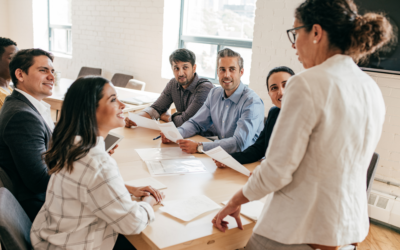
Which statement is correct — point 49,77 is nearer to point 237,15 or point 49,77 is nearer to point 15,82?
point 15,82

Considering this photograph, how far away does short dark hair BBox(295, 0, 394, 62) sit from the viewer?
838mm

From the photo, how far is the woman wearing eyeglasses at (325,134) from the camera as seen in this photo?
2.70 ft

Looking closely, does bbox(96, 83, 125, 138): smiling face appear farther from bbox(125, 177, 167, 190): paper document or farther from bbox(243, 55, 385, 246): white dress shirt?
bbox(243, 55, 385, 246): white dress shirt

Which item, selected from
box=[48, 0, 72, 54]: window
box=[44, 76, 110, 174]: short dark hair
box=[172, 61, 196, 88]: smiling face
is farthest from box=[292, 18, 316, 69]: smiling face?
box=[48, 0, 72, 54]: window

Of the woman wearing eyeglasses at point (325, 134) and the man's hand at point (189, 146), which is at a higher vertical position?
the woman wearing eyeglasses at point (325, 134)

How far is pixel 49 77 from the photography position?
184cm

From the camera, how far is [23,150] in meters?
1.44

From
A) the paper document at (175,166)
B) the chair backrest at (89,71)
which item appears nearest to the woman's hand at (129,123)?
the paper document at (175,166)

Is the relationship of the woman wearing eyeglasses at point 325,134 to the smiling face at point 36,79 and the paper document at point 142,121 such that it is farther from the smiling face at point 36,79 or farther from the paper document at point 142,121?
the paper document at point 142,121

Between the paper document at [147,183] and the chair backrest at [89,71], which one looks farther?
the chair backrest at [89,71]

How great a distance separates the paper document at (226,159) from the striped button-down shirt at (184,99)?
1137mm

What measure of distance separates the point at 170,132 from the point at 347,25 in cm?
139

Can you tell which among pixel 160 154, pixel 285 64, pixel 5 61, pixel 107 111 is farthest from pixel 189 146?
pixel 285 64

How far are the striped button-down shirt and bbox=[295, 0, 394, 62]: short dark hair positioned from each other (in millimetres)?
1933
